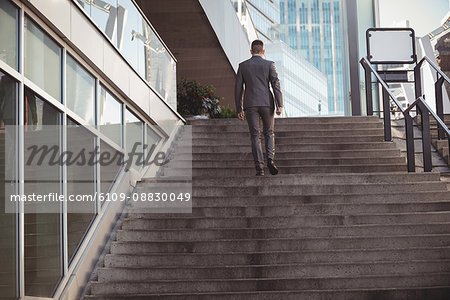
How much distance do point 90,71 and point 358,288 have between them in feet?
11.6

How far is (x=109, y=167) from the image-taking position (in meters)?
7.99

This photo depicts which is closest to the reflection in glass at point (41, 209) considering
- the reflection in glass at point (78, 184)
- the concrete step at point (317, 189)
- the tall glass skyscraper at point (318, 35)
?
the reflection in glass at point (78, 184)

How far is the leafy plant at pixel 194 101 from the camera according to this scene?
15.0m

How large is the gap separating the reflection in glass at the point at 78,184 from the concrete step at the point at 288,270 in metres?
0.61

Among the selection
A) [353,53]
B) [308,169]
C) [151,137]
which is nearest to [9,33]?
[151,137]

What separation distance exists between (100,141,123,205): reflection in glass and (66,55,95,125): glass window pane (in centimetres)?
51

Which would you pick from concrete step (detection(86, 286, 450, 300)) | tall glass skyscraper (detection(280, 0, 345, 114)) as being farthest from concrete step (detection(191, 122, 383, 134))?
tall glass skyscraper (detection(280, 0, 345, 114))

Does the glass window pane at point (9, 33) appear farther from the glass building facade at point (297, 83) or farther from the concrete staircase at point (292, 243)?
the glass building facade at point (297, 83)

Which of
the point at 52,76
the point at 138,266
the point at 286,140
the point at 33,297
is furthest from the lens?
the point at 286,140

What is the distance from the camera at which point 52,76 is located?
6.14 m

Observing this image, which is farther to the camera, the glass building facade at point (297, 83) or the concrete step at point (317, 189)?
the glass building facade at point (297, 83)

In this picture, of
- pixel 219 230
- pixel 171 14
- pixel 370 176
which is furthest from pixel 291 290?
pixel 171 14

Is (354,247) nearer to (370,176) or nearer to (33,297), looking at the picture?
(370,176)

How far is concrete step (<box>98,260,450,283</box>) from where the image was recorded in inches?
268
